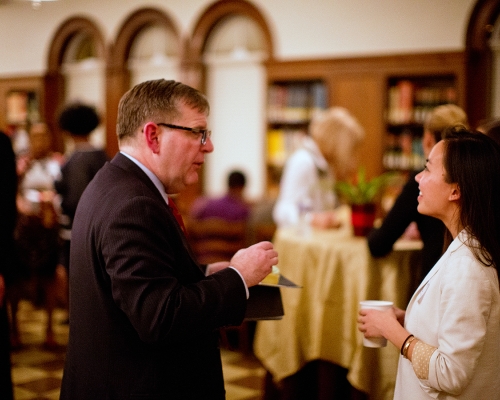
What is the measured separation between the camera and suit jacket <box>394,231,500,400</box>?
65.2 inches

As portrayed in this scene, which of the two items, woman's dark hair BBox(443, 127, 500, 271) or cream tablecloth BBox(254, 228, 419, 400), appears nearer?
woman's dark hair BBox(443, 127, 500, 271)

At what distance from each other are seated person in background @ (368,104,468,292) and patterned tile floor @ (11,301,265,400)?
52.5 inches

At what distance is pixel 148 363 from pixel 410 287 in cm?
179

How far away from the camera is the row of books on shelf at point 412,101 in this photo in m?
6.48

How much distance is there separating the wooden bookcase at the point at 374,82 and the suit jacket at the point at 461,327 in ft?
16.3

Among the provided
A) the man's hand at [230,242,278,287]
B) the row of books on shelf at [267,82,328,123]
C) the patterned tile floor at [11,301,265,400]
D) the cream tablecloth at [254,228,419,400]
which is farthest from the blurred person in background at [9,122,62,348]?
the man's hand at [230,242,278,287]

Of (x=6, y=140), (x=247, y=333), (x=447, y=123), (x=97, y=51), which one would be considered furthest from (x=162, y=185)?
(x=97, y=51)

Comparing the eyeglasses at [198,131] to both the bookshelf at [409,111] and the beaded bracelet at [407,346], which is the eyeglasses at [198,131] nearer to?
the beaded bracelet at [407,346]

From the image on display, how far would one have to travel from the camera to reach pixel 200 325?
1.59 meters

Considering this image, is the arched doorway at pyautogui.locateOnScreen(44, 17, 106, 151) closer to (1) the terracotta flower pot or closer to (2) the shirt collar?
(1) the terracotta flower pot

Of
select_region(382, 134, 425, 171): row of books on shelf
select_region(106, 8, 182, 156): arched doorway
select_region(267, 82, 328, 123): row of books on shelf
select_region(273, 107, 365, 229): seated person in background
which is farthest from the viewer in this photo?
select_region(106, 8, 182, 156): arched doorway

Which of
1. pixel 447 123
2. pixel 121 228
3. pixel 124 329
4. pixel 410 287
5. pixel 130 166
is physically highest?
pixel 447 123

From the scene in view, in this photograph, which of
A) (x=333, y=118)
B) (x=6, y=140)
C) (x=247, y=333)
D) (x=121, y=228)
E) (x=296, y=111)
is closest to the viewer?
(x=121, y=228)

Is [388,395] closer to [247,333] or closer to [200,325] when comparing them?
[200,325]
